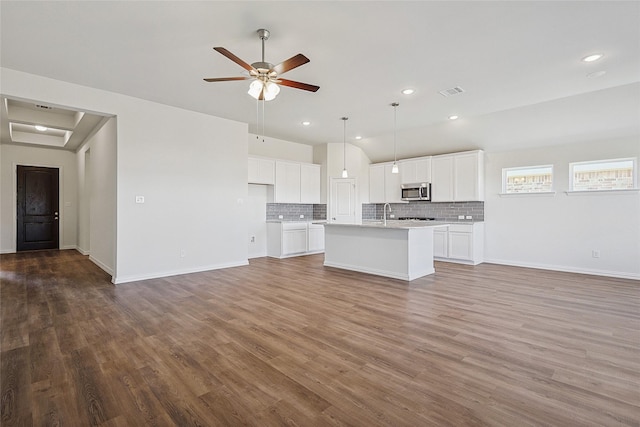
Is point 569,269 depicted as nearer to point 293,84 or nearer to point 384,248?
point 384,248

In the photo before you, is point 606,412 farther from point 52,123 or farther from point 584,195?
point 52,123

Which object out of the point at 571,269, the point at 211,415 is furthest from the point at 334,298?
the point at 571,269

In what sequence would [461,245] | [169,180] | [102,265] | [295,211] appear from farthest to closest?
1. [295,211]
2. [461,245]
3. [102,265]
4. [169,180]

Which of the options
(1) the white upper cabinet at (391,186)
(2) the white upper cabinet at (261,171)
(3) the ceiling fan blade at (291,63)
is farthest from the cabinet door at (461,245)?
(3) the ceiling fan blade at (291,63)

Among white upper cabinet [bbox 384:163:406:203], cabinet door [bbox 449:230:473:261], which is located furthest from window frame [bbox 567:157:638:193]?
white upper cabinet [bbox 384:163:406:203]

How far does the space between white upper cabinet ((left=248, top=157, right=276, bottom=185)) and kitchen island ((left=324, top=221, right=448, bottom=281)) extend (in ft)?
6.98

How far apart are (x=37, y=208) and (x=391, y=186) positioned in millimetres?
9626

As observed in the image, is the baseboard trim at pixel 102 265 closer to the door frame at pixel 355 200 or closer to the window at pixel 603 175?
the door frame at pixel 355 200

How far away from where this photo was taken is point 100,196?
5.99 m

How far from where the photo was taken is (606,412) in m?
1.74

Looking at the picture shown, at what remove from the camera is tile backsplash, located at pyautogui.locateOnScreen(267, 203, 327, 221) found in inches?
309

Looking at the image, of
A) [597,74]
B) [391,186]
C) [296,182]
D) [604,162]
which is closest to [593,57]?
[597,74]

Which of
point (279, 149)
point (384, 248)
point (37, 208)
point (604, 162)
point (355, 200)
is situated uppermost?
point (279, 149)

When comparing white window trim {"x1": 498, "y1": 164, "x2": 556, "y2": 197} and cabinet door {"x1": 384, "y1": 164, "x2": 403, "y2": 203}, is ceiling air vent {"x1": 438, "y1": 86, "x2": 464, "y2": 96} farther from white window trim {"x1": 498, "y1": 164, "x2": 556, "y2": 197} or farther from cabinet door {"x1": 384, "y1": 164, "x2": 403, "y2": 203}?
cabinet door {"x1": 384, "y1": 164, "x2": 403, "y2": 203}
